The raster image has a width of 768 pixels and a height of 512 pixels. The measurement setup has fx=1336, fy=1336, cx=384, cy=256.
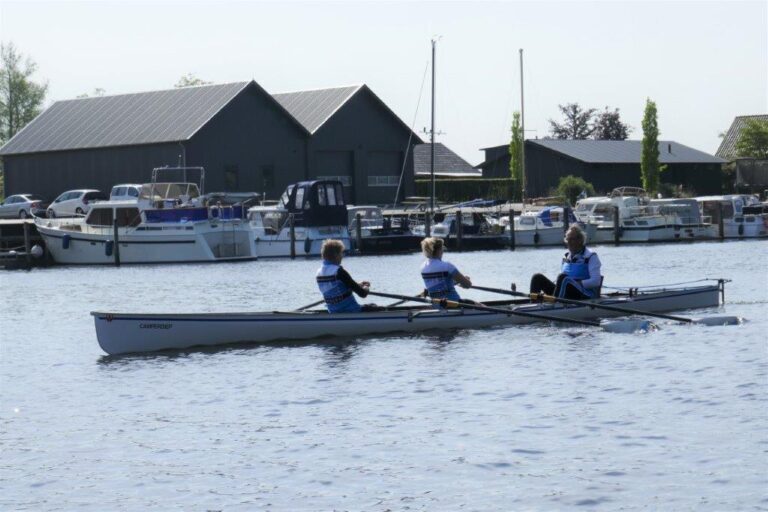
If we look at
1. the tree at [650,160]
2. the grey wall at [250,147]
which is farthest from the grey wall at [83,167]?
the tree at [650,160]

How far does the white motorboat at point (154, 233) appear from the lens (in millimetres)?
53969

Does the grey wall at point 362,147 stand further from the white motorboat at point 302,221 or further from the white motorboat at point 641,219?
the white motorboat at point 302,221

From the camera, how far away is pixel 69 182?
73500 millimetres

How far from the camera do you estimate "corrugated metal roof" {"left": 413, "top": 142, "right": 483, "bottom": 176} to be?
305 ft

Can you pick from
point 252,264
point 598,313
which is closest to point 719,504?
point 598,313

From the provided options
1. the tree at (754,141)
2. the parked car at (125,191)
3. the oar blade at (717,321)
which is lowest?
the oar blade at (717,321)

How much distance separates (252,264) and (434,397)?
35.9m

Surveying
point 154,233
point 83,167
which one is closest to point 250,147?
point 83,167

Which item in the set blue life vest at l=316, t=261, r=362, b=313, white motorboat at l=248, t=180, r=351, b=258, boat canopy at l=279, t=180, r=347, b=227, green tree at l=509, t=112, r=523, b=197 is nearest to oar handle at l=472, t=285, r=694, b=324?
blue life vest at l=316, t=261, r=362, b=313

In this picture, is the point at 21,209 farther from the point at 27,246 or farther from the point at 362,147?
the point at 362,147

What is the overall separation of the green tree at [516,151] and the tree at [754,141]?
2235 cm

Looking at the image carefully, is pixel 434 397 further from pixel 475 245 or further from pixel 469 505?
pixel 475 245

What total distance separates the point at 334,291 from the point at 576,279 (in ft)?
15.4

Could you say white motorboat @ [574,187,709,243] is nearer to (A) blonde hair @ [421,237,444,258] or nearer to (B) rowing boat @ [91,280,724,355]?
(B) rowing boat @ [91,280,724,355]
